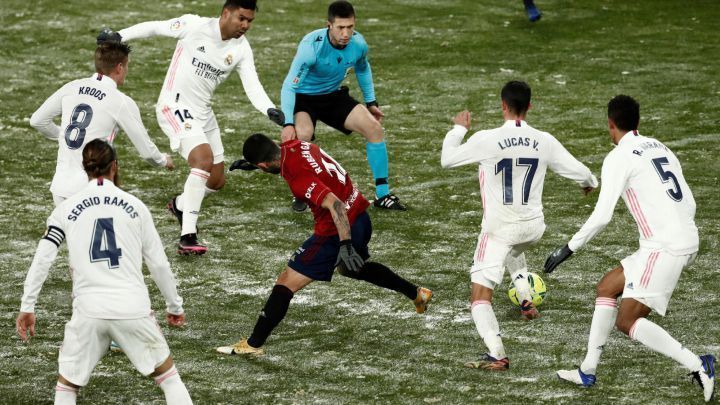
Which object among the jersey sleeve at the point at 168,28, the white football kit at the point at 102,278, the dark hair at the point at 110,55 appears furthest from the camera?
the jersey sleeve at the point at 168,28

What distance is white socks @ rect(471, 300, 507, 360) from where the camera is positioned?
8.34 metres

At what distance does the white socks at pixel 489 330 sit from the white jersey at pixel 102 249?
2449 millimetres

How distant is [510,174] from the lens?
854 cm

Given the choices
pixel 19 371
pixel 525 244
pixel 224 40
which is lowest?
pixel 19 371

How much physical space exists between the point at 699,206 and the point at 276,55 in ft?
27.1

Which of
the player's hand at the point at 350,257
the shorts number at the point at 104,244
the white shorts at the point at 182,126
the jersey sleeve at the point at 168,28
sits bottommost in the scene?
the player's hand at the point at 350,257

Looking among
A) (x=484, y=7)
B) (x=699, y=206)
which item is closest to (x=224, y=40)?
(x=699, y=206)

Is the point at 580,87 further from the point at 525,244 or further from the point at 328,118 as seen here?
the point at 525,244

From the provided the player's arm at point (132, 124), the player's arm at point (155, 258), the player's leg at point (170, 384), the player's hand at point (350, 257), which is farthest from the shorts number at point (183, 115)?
the player's leg at point (170, 384)

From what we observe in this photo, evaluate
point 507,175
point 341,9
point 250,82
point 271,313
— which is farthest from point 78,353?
point 341,9

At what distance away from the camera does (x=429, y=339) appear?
363 inches

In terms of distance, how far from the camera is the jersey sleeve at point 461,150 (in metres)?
8.50

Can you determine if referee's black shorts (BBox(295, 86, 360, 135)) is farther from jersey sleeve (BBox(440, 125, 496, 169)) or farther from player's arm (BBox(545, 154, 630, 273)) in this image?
player's arm (BBox(545, 154, 630, 273))

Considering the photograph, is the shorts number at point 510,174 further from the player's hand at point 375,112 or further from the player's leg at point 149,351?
the player's hand at point 375,112
